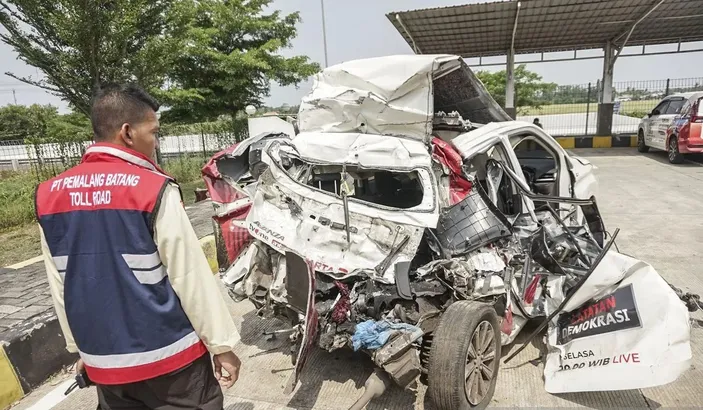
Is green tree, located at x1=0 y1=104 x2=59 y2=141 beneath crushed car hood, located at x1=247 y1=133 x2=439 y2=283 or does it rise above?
above

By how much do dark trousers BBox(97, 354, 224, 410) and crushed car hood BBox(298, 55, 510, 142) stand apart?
246 cm

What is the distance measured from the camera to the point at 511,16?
1325 cm

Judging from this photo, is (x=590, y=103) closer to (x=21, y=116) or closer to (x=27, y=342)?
(x=27, y=342)

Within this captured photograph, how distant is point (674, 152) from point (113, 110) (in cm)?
1406

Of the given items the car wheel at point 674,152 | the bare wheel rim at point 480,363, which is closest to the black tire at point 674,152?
the car wheel at point 674,152

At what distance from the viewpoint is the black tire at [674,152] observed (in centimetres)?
1182

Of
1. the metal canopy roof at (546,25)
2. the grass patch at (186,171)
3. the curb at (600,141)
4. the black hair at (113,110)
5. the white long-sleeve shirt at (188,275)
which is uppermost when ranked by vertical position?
the metal canopy roof at (546,25)

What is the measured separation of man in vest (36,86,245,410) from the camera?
153 cm

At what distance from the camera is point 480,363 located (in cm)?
284

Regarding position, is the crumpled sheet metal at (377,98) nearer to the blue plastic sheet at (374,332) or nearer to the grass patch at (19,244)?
the blue plastic sheet at (374,332)

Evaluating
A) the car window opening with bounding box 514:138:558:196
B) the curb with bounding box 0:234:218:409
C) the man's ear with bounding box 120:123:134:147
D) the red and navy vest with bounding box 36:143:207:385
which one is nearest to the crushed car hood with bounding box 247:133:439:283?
the red and navy vest with bounding box 36:143:207:385

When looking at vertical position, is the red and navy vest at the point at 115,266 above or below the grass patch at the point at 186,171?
above

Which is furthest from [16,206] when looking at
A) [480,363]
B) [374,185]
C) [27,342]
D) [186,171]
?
[480,363]

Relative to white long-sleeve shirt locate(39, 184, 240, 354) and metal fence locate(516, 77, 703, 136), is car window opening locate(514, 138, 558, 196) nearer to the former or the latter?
white long-sleeve shirt locate(39, 184, 240, 354)
